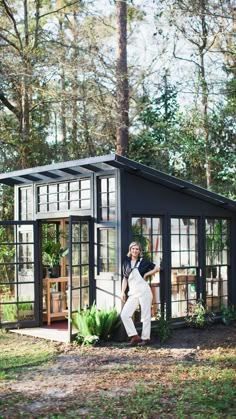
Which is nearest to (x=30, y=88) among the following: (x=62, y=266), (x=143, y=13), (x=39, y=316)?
(x=143, y=13)

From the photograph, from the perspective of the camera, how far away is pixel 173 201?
9.34 m

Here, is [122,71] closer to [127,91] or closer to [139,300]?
[127,91]

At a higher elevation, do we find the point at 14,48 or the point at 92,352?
the point at 14,48

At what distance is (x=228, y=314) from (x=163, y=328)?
1.95m

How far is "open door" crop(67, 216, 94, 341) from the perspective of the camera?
331 inches

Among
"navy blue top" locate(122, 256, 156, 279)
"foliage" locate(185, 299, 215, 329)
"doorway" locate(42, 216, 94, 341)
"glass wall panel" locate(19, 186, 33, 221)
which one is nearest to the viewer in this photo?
"navy blue top" locate(122, 256, 156, 279)

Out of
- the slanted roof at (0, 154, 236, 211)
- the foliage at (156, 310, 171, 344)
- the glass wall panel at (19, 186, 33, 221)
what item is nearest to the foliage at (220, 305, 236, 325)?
the foliage at (156, 310, 171, 344)

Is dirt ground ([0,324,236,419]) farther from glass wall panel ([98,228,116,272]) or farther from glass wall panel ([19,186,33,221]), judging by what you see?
glass wall panel ([19,186,33,221])

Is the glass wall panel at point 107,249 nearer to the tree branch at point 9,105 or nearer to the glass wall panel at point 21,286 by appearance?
the glass wall panel at point 21,286

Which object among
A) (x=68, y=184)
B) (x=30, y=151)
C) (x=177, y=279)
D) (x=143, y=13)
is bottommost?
(x=177, y=279)

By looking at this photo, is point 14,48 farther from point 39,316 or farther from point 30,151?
point 39,316

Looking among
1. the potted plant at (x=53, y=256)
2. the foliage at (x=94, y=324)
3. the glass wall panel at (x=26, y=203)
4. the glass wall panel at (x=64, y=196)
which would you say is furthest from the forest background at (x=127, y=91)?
the foliage at (x=94, y=324)

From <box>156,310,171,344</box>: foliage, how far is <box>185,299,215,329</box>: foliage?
2.62 ft

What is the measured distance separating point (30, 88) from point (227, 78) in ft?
19.2
